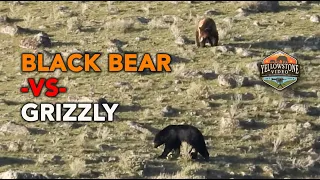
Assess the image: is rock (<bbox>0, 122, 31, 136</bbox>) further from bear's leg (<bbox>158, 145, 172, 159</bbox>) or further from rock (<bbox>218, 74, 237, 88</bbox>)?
rock (<bbox>218, 74, 237, 88</bbox>)

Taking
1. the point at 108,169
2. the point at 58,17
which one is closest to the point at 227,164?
the point at 108,169

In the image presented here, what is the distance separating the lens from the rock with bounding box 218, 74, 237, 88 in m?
18.4

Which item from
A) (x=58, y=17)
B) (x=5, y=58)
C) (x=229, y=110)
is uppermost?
(x=58, y=17)

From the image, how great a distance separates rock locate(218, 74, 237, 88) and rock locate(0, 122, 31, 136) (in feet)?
21.5

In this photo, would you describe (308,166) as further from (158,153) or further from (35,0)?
(35,0)

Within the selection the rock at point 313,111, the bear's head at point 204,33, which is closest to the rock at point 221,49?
the bear's head at point 204,33

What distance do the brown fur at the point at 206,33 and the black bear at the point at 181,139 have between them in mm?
8148

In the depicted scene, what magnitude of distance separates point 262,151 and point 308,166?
129cm

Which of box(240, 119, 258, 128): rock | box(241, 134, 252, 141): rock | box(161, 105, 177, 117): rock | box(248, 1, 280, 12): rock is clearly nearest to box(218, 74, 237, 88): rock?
box(161, 105, 177, 117): rock

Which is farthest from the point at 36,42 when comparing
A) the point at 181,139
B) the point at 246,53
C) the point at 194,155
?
the point at 194,155

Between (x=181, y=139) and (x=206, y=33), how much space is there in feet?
27.2

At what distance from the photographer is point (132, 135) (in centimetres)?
1550

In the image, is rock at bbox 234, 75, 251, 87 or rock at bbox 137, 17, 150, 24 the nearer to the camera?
rock at bbox 234, 75, 251, 87

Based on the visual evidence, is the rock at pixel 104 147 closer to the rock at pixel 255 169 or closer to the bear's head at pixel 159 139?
the bear's head at pixel 159 139
